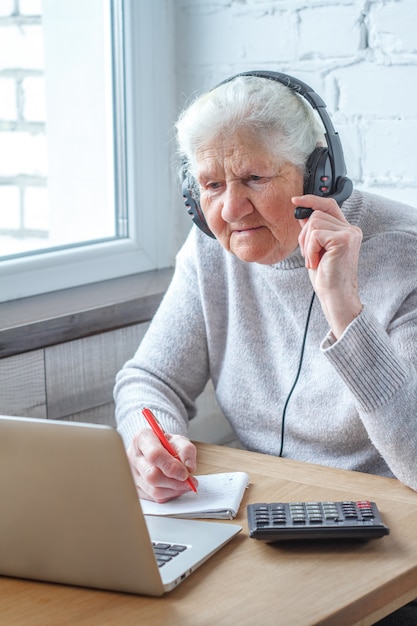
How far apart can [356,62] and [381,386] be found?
822mm

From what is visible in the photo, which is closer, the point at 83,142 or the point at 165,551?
the point at 165,551

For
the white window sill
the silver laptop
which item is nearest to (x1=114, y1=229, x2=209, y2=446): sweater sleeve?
the white window sill

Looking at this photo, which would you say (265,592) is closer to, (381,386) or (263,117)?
(381,386)

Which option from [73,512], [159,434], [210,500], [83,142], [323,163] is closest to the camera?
[73,512]

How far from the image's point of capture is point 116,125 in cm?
218

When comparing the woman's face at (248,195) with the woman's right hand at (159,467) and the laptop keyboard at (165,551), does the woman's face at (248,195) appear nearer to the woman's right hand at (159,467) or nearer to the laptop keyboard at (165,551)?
the woman's right hand at (159,467)

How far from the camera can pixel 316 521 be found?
117cm

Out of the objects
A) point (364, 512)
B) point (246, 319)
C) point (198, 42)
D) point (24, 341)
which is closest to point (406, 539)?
point (364, 512)

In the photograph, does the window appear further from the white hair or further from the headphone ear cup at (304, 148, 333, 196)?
the headphone ear cup at (304, 148, 333, 196)

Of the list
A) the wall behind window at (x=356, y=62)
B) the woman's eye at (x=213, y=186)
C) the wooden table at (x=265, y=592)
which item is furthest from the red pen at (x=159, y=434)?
the wall behind window at (x=356, y=62)

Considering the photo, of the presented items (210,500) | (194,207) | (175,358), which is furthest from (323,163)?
(210,500)

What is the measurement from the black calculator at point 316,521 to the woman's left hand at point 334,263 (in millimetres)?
301

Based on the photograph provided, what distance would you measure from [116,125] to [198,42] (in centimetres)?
27

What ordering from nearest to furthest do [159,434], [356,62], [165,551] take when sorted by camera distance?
[165,551] < [159,434] < [356,62]
